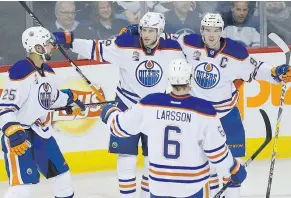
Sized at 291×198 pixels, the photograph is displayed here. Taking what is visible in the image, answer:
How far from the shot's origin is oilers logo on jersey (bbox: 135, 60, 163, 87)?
4.25 m

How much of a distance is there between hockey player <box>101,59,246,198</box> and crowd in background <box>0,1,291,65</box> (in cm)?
269

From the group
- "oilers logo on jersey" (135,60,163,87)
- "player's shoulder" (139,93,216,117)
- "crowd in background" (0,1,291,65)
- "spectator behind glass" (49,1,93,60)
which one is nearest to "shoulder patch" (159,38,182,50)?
"oilers logo on jersey" (135,60,163,87)

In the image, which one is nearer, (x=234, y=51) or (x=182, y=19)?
(x=234, y=51)

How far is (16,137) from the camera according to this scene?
3811 millimetres

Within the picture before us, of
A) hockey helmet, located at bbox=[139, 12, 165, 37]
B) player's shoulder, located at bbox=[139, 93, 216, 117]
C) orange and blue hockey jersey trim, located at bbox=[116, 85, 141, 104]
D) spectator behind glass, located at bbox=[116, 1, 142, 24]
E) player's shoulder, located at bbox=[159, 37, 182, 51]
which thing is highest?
spectator behind glass, located at bbox=[116, 1, 142, 24]

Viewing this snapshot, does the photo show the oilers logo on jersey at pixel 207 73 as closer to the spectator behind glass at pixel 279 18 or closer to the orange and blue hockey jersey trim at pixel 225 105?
the orange and blue hockey jersey trim at pixel 225 105

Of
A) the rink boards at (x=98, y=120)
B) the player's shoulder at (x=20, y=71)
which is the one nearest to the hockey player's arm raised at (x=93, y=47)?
the player's shoulder at (x=20, y=71)

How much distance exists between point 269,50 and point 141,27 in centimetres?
191

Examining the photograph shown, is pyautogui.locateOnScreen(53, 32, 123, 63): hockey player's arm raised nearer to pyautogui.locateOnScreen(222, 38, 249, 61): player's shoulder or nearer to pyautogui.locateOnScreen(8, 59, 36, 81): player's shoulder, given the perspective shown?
pyautogui.locateOnScreen(8, 59, 36, 81): player's shoulder

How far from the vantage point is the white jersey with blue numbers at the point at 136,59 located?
4254 millimetres

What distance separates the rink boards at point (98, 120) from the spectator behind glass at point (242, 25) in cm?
29

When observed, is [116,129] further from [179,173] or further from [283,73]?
[283,73]

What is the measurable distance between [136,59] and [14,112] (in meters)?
0.78

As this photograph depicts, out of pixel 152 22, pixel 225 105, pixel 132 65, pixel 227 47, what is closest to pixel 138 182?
pixel 225 105
